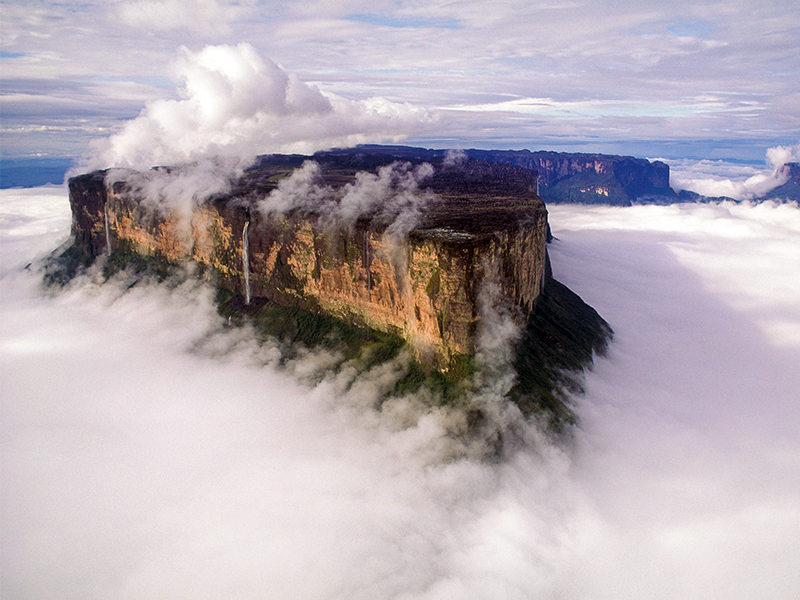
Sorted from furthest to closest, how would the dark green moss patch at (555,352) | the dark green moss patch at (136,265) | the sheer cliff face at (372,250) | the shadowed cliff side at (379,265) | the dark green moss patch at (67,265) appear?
the dark green moss patch at (67,265) < the dark green moss patch at (136,265) < the dark green moss patch at (555,352) < the shadowed cliff side at (379,265) < the sheer cliff face at (372,250)

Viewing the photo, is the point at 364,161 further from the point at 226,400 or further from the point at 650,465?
the point at 650,465

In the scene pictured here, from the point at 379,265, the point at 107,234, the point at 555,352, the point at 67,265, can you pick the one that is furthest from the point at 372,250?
the point at 67,265

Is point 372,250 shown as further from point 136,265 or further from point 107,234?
point 107,234

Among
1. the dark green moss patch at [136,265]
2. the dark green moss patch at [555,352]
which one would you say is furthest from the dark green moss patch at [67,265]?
the dark green moss patch at [555,352]

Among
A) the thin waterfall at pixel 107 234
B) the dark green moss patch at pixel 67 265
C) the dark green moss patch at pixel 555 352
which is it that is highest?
the thin waterfall at pixel 107 234

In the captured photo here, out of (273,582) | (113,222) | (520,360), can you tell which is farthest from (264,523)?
(113,222)

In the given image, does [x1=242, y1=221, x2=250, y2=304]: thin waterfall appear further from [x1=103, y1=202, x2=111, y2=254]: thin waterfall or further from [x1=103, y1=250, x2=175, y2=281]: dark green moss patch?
[x1=103, y1=202, x2=111, y2=254]: thin waterfall

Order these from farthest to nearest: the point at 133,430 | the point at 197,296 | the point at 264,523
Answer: the point at 197,296
the point at 133,430
the point at 264,523

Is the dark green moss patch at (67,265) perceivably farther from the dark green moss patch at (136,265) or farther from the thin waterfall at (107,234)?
the dark green moss patch at (136,265)

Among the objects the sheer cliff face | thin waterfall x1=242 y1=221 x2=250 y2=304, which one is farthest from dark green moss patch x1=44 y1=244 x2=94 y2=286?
thin waterfall x1=242 y1=221 x2=250 y2=304
